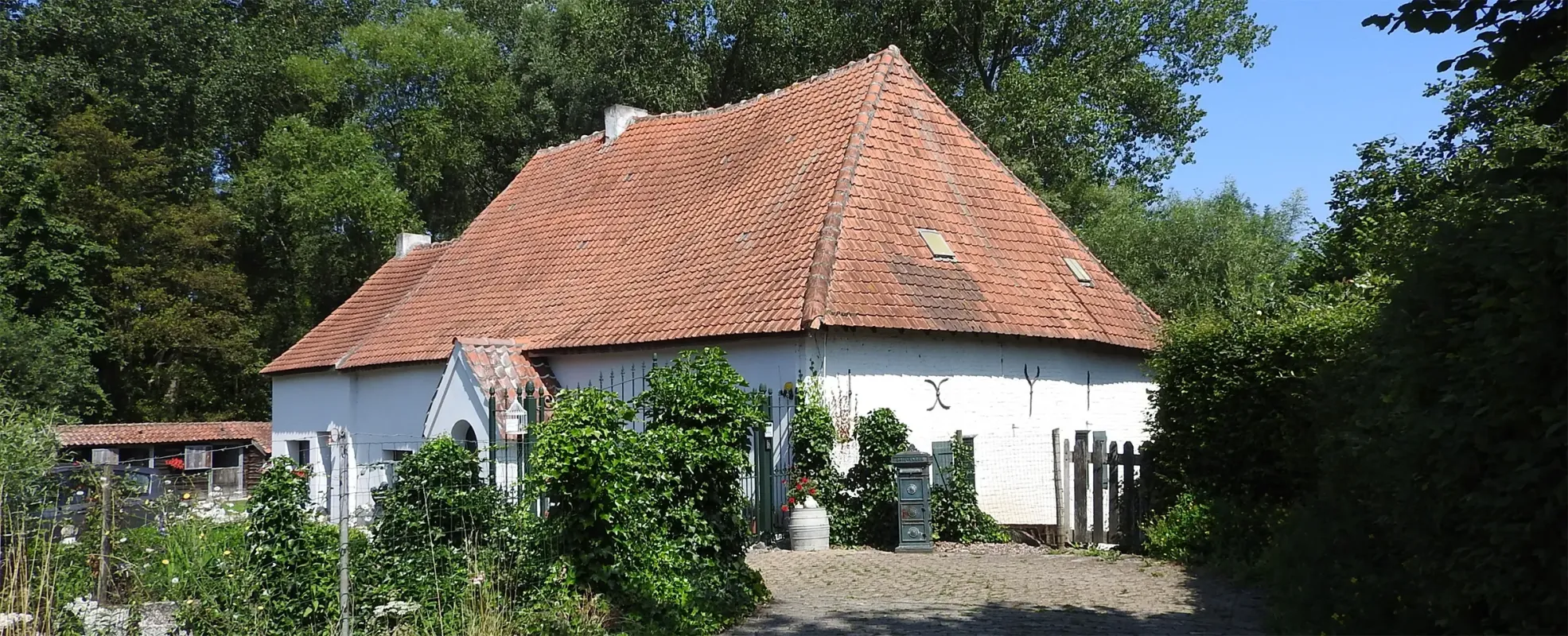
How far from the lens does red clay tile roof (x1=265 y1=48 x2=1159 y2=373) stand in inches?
680

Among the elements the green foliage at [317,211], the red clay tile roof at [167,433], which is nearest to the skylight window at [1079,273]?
the green foliage at [317,211]

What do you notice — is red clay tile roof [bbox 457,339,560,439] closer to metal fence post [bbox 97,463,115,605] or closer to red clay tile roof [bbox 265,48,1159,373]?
red clay tile roof [bbox 265,48,1159,373]

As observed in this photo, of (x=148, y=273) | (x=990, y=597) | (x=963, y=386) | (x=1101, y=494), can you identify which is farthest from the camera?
(x=148, y=273)

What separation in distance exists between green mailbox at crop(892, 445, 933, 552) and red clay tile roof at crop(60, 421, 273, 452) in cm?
2517

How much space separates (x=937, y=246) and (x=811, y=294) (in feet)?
9.59

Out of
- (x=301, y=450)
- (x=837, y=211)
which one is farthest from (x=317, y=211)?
(x=837, y=211)

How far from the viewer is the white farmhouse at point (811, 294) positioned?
1691 centimetres

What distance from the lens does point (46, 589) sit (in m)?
9.51

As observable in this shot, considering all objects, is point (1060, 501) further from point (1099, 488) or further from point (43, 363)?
point (43, 363)

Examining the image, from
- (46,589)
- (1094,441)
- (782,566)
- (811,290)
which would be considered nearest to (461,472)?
(46,589)

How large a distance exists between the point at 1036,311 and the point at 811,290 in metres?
3.80

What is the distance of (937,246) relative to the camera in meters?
18.4

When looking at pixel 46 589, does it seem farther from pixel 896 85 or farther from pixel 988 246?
pixel 896 85

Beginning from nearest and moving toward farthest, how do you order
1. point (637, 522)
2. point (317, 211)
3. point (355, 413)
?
point (637, 522), point (355, 413), point (317, 211)
